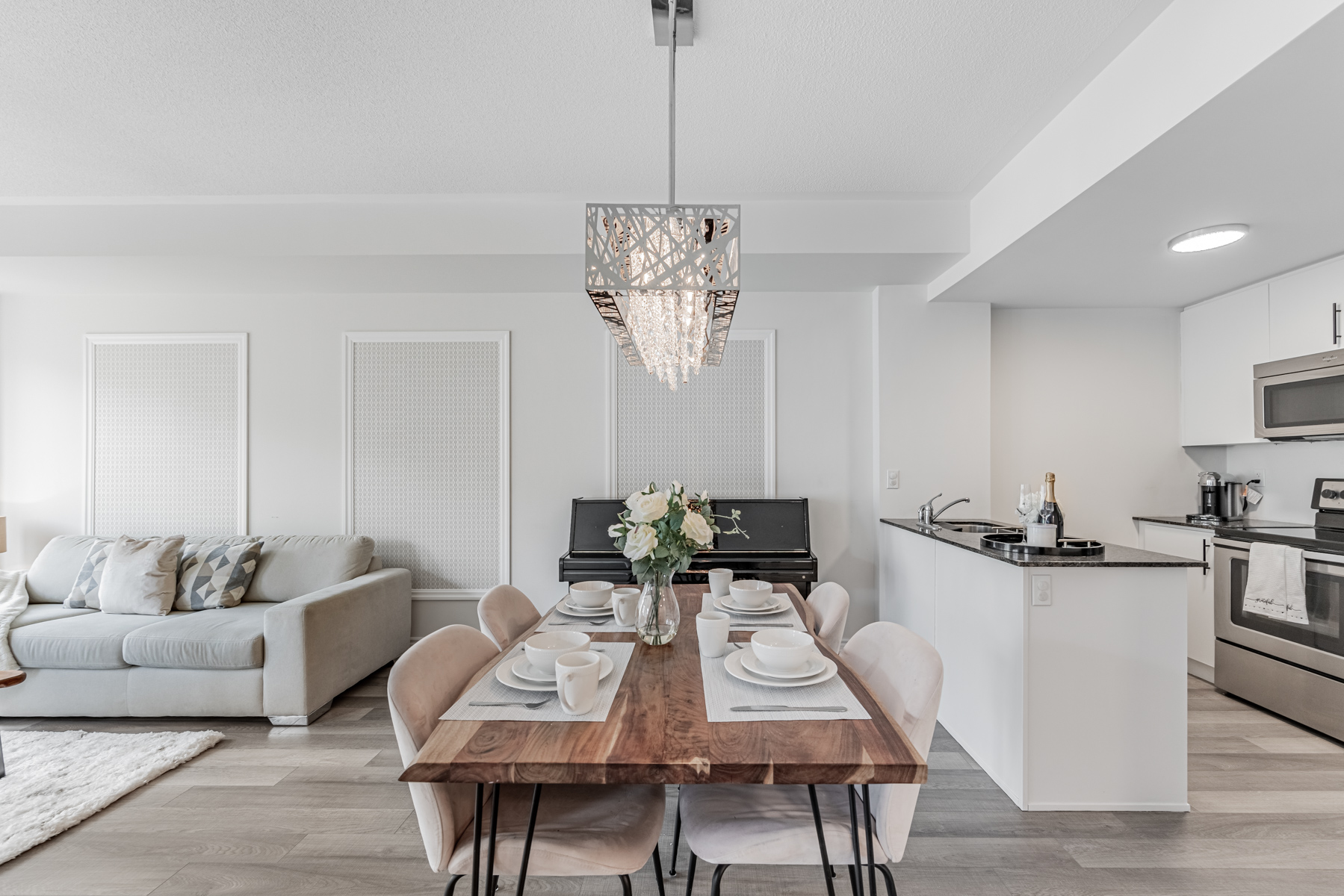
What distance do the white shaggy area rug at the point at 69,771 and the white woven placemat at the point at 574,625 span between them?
1.80 m

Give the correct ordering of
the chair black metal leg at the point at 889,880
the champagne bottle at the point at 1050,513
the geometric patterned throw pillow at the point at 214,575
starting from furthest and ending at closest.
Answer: the geometric patterned throw pillow at the point at 214,575
the champagne bottle at the point at 1050,513
the chair black metal leg at the point at 889,880

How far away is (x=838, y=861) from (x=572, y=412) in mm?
3018

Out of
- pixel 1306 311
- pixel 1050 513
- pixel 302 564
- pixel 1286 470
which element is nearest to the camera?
pixel 1050 513

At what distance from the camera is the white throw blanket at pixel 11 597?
306 cm

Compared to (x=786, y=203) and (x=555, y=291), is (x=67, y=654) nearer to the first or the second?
(x=555, y=291)

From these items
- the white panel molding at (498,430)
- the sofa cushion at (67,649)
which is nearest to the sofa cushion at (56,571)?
the sofa cushion at (67,649)

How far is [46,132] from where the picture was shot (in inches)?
100

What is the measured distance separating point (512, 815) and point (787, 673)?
0.72 meters

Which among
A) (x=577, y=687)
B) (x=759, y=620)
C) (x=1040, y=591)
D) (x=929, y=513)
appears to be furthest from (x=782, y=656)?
(x=929, y=513)

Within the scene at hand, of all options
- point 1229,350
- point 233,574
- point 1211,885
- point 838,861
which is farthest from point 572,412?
point 1229,350

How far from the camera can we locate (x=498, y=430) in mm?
4031

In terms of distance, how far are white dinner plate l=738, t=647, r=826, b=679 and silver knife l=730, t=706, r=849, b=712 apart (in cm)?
13

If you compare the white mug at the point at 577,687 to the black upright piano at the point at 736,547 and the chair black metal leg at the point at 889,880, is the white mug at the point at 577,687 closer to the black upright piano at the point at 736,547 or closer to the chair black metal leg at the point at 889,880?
the chair black metal leg at the point at 889,880

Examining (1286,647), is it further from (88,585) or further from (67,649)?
(88,585)
